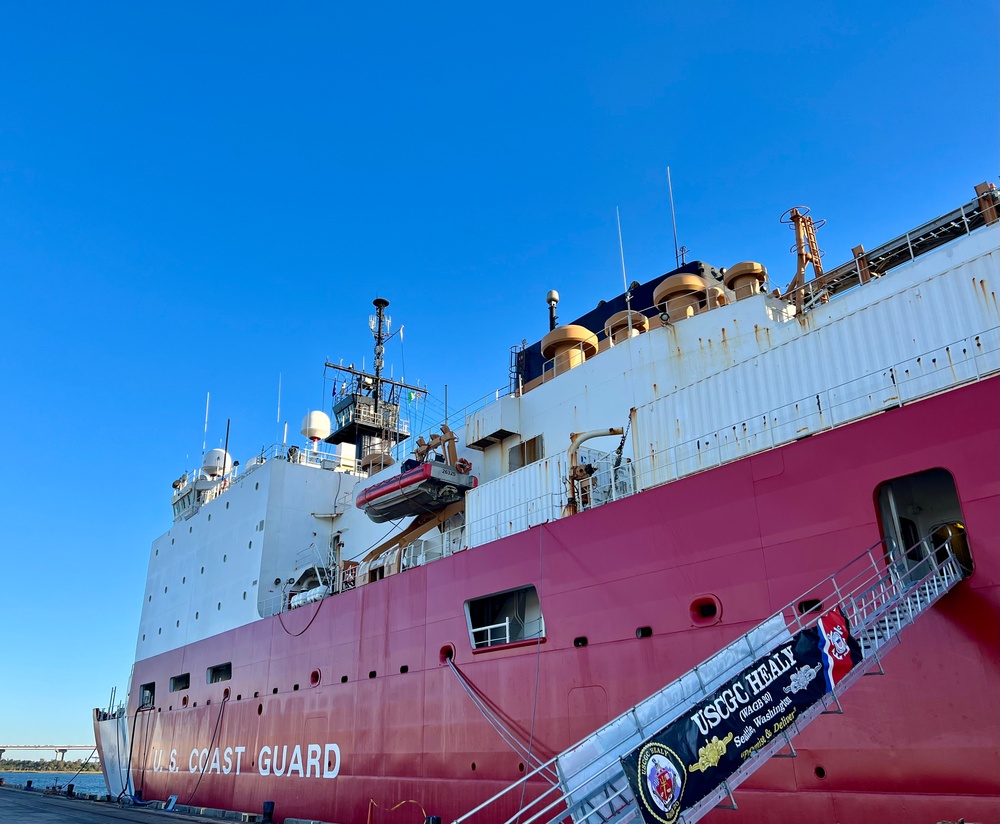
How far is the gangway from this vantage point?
4.98 meters

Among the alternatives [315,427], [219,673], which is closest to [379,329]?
[315,427]

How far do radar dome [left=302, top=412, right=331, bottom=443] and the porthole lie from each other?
64.6 ft

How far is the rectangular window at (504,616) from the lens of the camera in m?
13.1

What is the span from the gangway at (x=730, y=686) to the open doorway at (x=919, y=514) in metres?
0.08

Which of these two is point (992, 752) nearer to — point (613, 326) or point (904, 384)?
point (904, 384)

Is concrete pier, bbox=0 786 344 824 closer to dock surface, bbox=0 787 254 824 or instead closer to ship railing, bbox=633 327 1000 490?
dock surface, bbox=0 787 254 824

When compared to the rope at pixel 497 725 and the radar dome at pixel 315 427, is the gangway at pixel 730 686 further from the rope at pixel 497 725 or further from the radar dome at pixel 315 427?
the radar dome at pixel 315 427

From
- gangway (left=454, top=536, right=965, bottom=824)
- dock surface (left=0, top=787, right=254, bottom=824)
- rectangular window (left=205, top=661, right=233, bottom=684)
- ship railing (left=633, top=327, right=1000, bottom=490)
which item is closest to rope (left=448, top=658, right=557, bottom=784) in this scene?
gangway (left=454, top=536, right=965, bottom=824)

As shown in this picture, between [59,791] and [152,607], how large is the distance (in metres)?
10.2

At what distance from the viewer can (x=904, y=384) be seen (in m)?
8.85

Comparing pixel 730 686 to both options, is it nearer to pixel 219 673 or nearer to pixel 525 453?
pixel 525 453

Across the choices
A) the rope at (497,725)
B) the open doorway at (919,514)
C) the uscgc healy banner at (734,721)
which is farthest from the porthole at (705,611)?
the rope at (497,725)

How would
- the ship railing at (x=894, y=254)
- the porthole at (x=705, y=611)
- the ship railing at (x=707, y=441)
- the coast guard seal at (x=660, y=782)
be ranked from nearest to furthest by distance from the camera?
1. the coast guard seal at (x=660, y=782)
2. the ship railing at (x=707, y=441)
3. the porthole at (x=705, y=611)
4. the ship railing at (x=894, y=254)

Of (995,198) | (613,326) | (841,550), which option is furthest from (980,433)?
(613,326)
